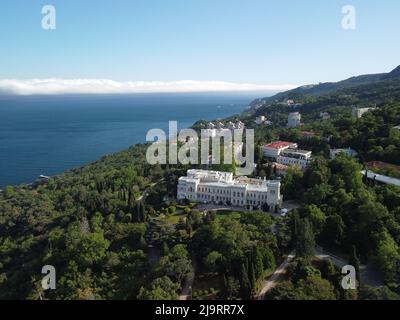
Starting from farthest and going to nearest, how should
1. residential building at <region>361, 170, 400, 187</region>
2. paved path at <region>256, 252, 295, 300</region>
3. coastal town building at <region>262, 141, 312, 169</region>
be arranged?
coastal town building at <region>262, 141, 312, 169</region>
residential building at <region>361, 170, 400, 187</region>
paved path at <region>256, 252, 295, 300</region>

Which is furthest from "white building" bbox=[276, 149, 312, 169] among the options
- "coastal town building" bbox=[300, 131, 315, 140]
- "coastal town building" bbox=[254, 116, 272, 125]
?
"coastal town building" bbox=[254, 116, 272, 125]

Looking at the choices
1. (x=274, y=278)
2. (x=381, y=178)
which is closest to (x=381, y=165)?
(x=381, y=178)
